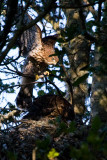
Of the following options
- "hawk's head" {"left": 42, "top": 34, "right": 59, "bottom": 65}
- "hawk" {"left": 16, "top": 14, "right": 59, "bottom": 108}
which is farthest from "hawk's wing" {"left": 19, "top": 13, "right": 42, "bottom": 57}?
"hawk's head" {"left": 42, "top": 34, "right": 59, "bottom": 65}

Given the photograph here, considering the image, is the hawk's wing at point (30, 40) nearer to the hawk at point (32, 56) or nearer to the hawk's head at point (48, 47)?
the hawk at point (32, 56)

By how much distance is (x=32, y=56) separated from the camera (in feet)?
16.3

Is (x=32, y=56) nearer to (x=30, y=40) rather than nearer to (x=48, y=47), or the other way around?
(x=30, y=40)

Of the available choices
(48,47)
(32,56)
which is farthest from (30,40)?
(48,47)

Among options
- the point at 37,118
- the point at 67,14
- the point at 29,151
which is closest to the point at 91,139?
the point at 29,151

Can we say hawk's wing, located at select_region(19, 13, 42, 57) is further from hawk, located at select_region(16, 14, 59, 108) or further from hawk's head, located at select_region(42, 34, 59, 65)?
hawk's head, located at select_region(42, 34, 59, 65)

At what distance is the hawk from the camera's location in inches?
193

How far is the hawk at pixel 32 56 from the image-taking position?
4891 millimetres

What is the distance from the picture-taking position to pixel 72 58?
5168 millimetres

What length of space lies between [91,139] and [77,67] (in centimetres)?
383

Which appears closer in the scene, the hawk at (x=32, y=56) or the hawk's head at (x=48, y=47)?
the hawk at (x=32, y=56)

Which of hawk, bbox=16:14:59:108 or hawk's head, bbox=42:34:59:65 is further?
hawk's head, bbox=42:34:59:65

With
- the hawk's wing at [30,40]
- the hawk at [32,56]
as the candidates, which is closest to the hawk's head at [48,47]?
the hawk at [32,56]

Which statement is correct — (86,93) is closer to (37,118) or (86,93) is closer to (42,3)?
(37,118)
